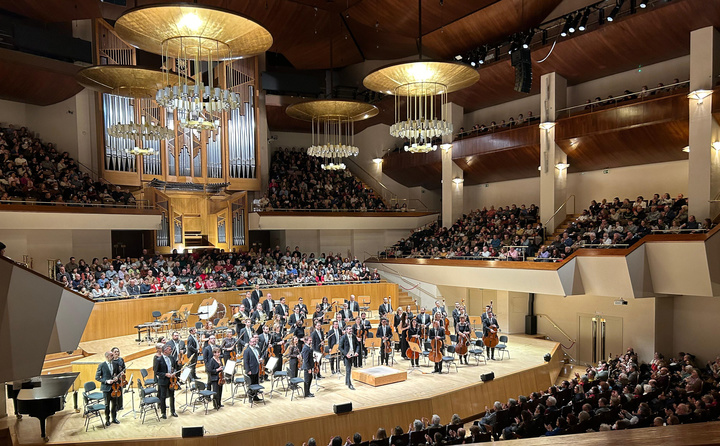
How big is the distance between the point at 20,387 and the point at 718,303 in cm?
1439

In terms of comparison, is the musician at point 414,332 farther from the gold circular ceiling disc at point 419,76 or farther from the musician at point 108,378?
the musician at point 108,378

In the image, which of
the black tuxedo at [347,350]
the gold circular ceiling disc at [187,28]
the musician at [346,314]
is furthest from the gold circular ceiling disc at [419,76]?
the musician at [346,314]

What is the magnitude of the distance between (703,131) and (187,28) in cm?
1137

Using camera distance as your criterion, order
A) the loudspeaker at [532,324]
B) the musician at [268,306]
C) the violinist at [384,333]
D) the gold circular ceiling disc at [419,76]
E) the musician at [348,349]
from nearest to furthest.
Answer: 1. the gold circular ceiling disc at [419,76]
2. the musician at [348,349]
3. the violinist at [384,333]
4. the musician at [268,306]
5. the loudspeaker at [532,324]

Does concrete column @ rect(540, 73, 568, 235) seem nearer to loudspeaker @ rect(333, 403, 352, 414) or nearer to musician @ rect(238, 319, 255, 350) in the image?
loudspeaker @ rect(333, 403, 352, 414)

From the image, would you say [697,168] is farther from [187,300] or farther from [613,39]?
[187,300]

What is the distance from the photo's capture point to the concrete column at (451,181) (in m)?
19.6

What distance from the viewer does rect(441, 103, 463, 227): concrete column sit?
1962cm

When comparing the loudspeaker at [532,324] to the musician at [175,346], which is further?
the loudspeaker at [532,324]

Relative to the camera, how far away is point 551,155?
52.0ft

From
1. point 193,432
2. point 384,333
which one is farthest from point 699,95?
point 193,432

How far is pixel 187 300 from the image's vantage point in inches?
575

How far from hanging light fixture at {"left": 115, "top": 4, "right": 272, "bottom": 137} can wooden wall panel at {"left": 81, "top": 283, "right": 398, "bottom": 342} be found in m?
6.97

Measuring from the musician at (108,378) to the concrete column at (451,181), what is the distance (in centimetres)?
1393
